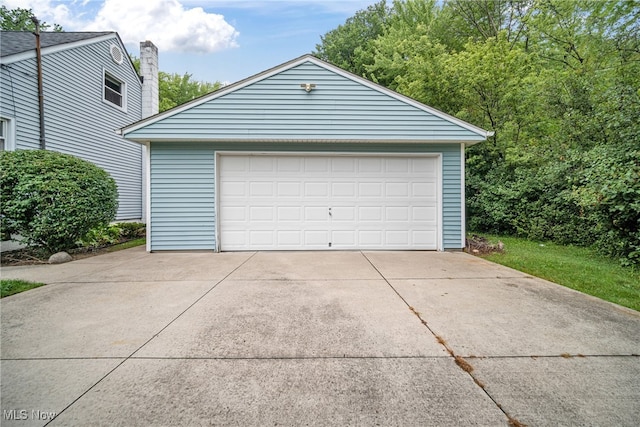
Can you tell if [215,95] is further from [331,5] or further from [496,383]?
[496,383]

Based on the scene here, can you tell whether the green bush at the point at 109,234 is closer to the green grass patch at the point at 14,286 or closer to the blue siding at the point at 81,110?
the blue siding at the point at 81,110

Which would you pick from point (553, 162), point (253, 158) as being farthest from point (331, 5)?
point (553, 162)

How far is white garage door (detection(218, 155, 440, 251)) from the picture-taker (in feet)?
23.2

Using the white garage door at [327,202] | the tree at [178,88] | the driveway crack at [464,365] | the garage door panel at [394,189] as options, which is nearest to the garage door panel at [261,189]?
the white garage door at [327,202]

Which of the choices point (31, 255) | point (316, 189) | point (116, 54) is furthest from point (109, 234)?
point (116, 54)

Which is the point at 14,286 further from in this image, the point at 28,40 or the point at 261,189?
the point at 28,40

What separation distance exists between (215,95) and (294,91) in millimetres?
1773

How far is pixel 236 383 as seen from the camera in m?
1.98

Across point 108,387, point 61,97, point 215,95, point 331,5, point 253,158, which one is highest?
point 331,5

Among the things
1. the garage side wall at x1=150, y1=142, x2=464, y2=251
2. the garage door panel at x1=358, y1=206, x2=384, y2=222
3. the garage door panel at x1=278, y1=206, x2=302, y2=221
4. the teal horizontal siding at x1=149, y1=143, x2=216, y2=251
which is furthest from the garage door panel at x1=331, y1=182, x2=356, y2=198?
the teal horizontal siding at x1=149, y1=143, x2=216, y2=251

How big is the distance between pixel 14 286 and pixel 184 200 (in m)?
3.27

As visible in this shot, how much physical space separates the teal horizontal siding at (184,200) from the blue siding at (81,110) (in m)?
3.69

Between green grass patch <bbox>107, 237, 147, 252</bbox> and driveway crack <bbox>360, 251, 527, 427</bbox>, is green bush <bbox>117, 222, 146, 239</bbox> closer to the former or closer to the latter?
green grass patch <bbox>107, 237, 147, 252</bbox>

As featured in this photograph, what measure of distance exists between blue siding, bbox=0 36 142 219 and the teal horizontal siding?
12.1 ft
